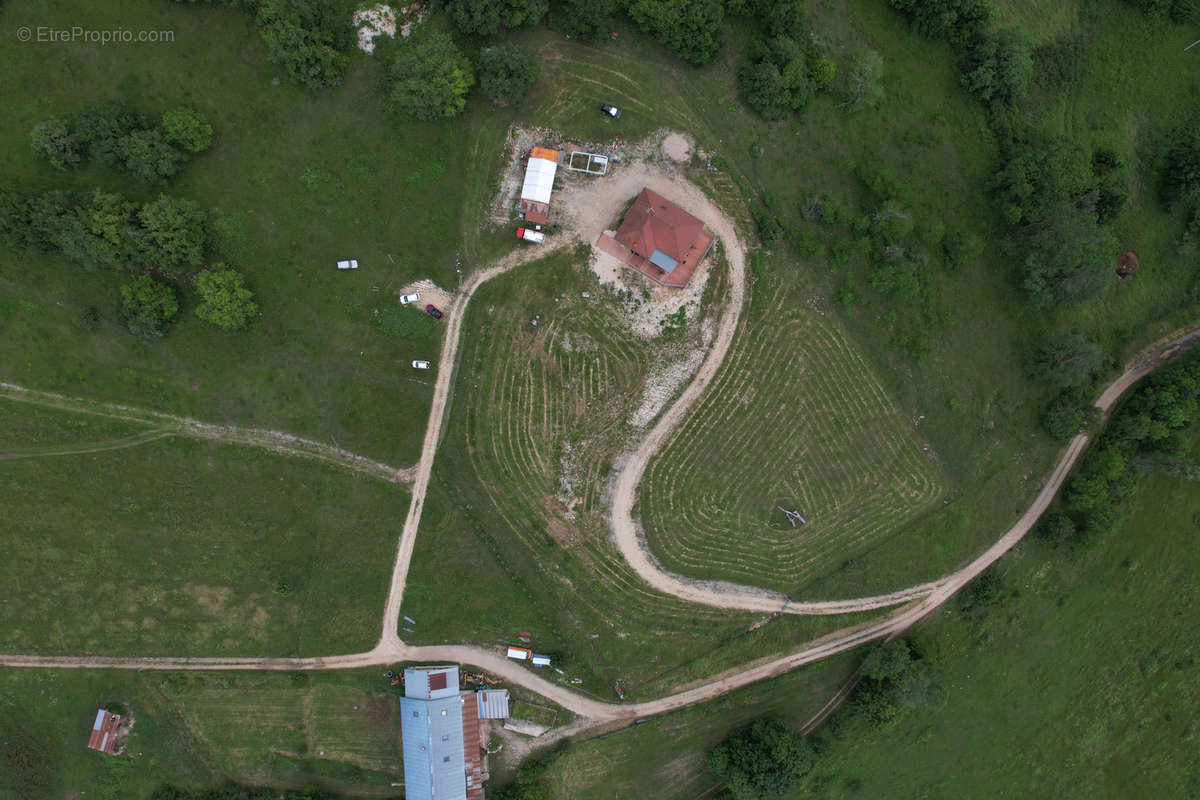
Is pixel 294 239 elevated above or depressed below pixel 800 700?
above

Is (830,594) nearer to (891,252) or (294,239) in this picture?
(891,252)

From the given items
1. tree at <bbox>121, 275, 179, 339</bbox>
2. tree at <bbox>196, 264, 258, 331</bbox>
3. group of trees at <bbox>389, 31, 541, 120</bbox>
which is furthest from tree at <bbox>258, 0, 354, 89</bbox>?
tree at <bbox>121, 275, 179, 339</bbox>

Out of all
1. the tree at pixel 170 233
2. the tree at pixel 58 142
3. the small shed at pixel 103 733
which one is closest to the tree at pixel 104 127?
the tree at pixel 58 142

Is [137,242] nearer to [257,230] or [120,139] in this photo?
[120,139]

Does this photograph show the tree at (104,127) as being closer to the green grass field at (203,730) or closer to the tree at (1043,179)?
the green grass field at (203,730)

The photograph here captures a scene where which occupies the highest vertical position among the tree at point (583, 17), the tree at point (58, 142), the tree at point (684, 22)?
the tree at point (583, 17)

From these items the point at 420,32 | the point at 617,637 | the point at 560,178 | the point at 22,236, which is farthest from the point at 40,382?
the point at 617,637

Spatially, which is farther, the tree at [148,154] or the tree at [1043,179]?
the tree at [1043,179]
